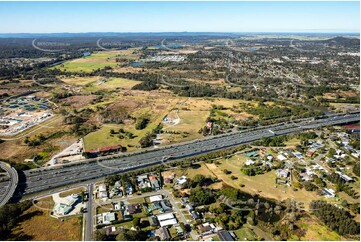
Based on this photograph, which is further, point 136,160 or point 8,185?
point 136,160

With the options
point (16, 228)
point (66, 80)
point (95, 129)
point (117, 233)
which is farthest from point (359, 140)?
point (66, 80)

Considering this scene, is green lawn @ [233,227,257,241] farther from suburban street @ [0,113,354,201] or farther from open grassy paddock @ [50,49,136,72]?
open grassy paddock @ [50,49,136,72]

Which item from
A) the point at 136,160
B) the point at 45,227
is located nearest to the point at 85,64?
the point at 136,160

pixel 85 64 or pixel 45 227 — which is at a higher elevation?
pixel 85 64

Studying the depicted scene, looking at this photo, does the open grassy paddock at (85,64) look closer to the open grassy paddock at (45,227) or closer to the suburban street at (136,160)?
the suburban street at (136,160)

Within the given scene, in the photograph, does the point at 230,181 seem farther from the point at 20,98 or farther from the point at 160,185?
the point at 20,98

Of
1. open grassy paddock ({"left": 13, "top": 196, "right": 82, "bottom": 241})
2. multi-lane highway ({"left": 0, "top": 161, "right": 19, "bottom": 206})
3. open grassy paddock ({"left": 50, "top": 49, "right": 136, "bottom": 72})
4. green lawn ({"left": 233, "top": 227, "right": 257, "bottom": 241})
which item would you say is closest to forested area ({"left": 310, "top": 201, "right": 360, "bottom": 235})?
green lawn ({"left": 233, "top": 227, "right": 257, "bottom": 241})

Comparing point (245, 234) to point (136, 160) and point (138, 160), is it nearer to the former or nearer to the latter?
point (138, 160)

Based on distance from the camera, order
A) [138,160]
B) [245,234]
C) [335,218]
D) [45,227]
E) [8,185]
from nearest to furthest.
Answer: [245,234], [335,218], [45,227], [8,185], [138,160]
